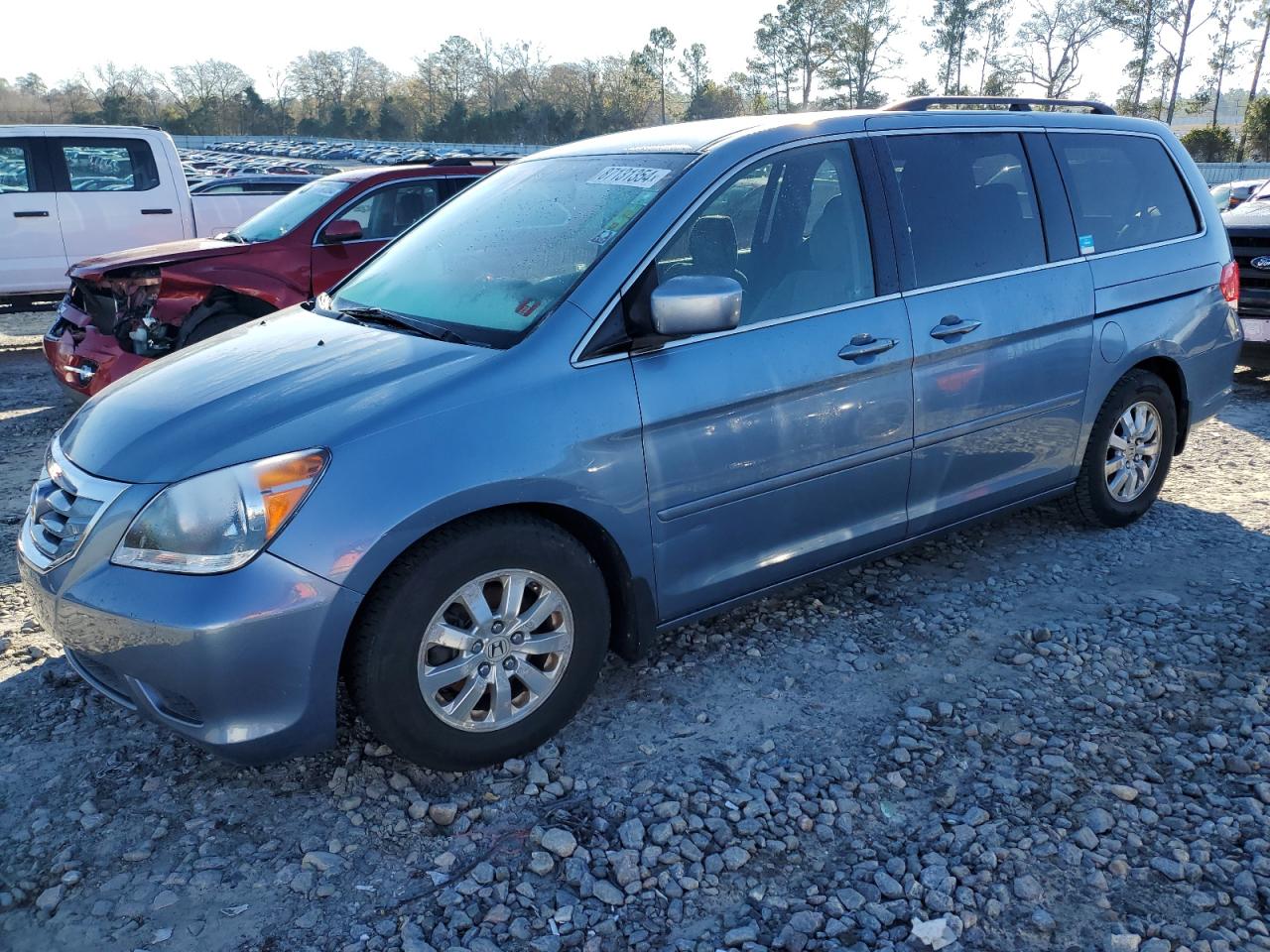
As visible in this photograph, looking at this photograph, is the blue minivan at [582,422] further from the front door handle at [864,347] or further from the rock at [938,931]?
the rock at [938,931]

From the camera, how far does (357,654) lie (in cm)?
269

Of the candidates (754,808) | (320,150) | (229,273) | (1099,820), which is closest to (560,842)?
(754,808)

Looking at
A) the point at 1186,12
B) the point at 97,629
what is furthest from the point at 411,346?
the point at 1186,12

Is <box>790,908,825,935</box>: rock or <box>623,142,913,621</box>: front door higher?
<box>623,142,913,621</box>: front door

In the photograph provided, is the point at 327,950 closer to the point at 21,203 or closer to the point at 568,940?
the point at 568,940

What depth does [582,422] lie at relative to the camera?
2.91 meters

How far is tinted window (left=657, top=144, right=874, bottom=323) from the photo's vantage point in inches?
131

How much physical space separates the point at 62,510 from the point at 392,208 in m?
5.47

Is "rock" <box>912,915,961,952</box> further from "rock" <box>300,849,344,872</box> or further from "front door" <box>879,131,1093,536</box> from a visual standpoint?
"front door" <box>879,131,1093,536</box>

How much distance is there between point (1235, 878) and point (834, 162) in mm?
2513

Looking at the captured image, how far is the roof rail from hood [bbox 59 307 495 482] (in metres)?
2.28

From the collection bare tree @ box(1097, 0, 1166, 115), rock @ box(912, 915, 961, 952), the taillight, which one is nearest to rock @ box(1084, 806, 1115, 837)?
rock @ box(912, 915, 961, 952)

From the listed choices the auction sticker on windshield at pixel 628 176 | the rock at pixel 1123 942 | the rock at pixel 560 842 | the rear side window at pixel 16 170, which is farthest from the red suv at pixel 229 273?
the rock at pixel 1123 942

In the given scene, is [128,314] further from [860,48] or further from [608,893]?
[860,48]
